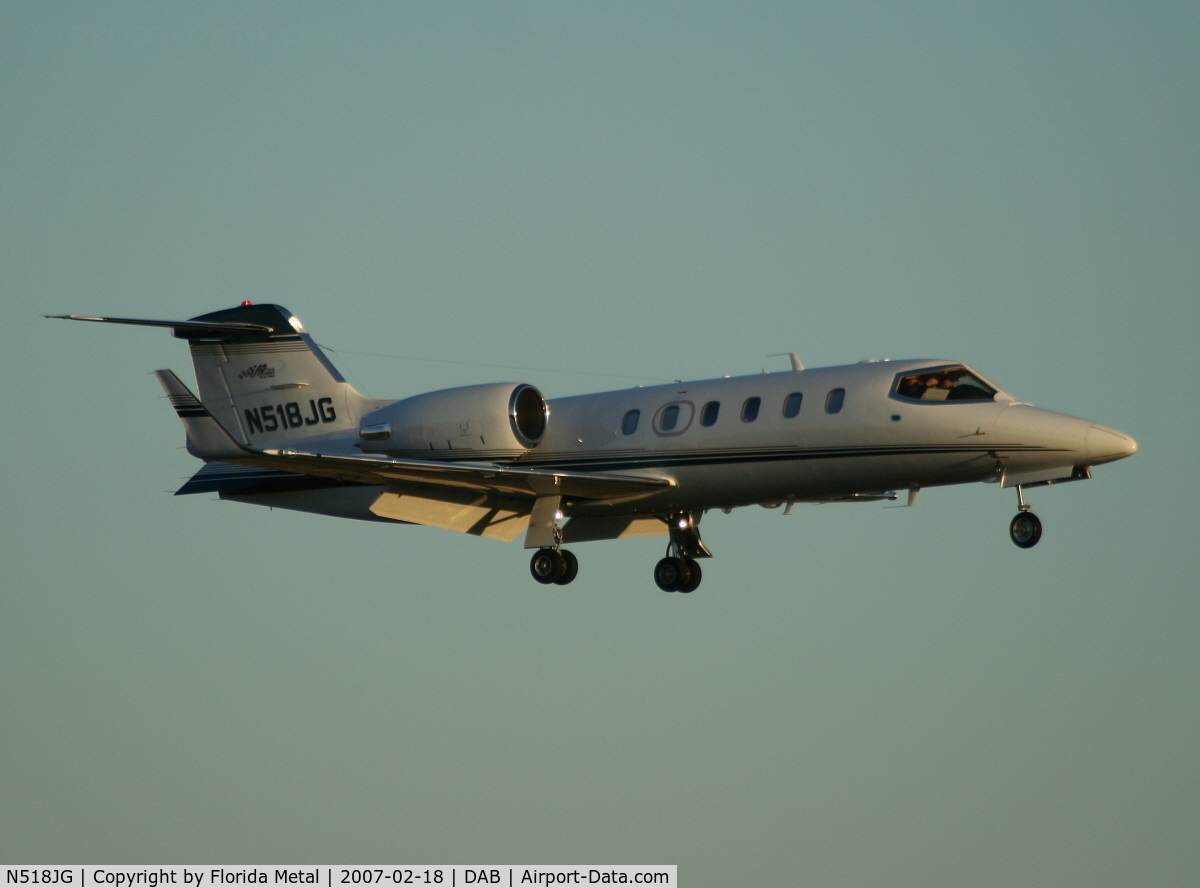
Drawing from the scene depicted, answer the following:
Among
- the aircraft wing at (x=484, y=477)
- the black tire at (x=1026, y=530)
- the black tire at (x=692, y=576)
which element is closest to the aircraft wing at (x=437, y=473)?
the aircraft wing at (x=484, y=477)

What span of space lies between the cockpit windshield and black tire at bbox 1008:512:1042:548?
1.76m

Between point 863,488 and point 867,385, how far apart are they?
61.0 inches

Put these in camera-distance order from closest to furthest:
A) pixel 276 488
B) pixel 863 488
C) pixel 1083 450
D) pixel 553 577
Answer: pixel 1083 450
pixel 863 488
pixel 553 577
pixel 276 488

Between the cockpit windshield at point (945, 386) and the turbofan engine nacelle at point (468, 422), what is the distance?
610 cm

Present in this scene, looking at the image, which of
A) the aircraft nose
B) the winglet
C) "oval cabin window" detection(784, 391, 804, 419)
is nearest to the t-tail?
the winglet

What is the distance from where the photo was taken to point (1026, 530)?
2306cm

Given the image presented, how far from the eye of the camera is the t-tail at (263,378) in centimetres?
2962

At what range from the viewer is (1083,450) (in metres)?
22.8

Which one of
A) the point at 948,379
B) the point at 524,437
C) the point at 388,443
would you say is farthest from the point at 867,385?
the point at 388,443

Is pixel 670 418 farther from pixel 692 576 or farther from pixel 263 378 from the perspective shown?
pixel 263 378

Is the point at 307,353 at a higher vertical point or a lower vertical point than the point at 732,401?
higher

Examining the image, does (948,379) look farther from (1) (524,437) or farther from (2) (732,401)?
(1) (524,437)

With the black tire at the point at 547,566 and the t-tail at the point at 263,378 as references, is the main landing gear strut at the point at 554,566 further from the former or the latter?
the t-tail at the point at 263,378

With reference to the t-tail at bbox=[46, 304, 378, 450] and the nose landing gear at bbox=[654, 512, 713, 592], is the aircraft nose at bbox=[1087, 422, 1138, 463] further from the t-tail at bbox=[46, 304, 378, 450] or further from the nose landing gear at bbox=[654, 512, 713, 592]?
the t-tail at bbox=[46, 304, 378, 450]
